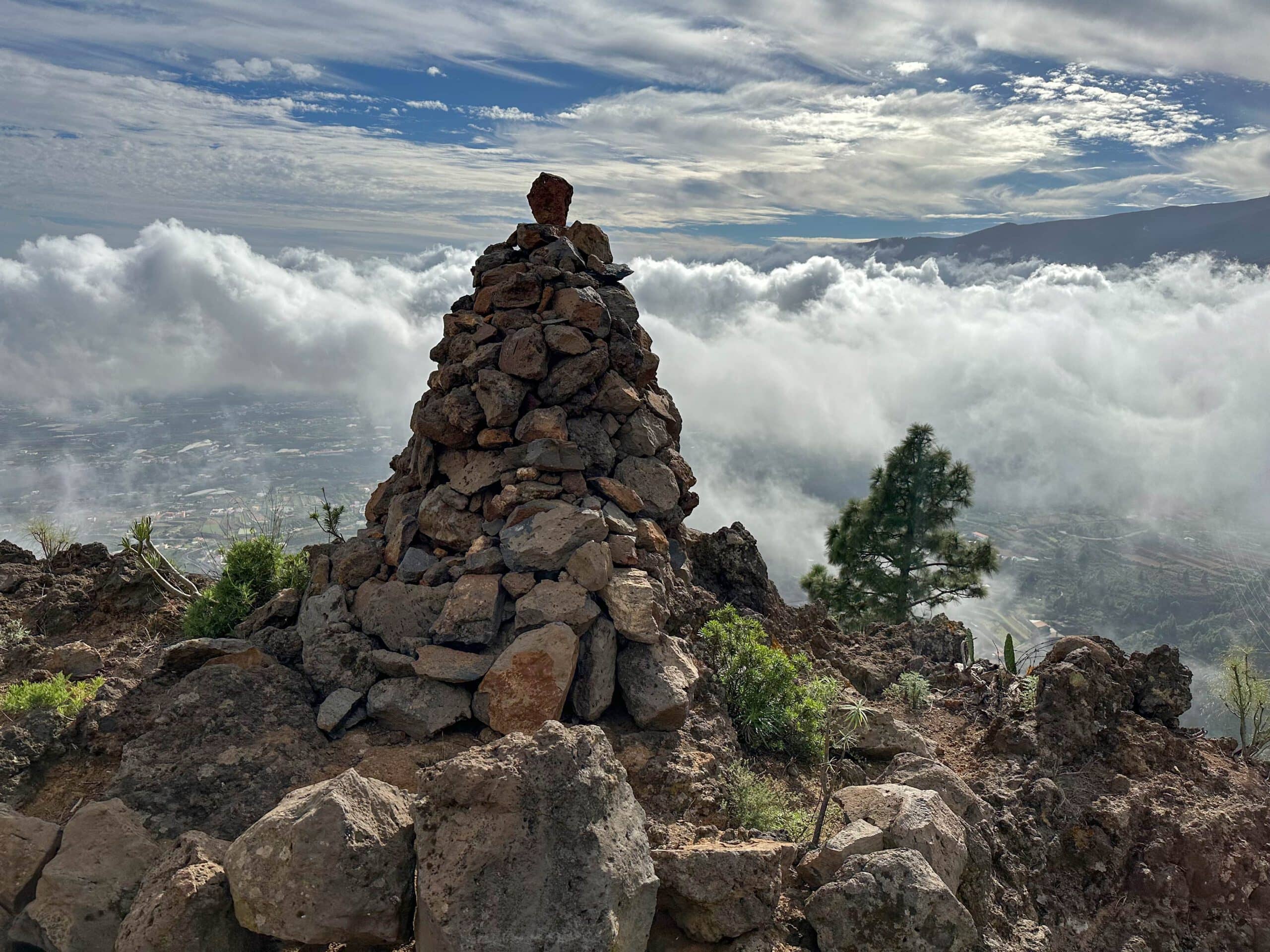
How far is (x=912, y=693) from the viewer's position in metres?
12.7

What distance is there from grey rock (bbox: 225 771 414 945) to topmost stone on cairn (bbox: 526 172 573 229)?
10.1m

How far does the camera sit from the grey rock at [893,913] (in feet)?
20.1

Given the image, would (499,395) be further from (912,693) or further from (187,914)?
(912,693)

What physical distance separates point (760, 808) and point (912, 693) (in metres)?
5.37

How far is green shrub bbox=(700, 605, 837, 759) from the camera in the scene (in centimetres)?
1001

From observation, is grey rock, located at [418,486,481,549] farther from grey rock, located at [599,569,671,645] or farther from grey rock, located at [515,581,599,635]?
grey rock, located at [599,569,671,645]

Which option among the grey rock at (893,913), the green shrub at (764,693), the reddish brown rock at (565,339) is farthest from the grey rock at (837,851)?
the reddish brown rock at (565,339)

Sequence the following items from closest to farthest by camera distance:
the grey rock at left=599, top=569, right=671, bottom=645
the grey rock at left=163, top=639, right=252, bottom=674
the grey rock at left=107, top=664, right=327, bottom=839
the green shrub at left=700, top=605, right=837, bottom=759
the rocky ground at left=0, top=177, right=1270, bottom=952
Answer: the rocky ground at left=0, top=177, right=1270, bottom=952 → the grey rock at left=107, top=664, right=327, bottom=839 → the grey rock at left=599, top=569, right=671, bottom=645 → the grey rock at left=163, top=639, right=252, bottom=674 → the green shrub at left=700, top=605, right=837, bottom=759

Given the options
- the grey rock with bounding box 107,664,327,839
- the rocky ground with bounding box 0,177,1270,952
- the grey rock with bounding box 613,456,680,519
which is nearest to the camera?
the rocky ground with bounding box 0,177,1270,952

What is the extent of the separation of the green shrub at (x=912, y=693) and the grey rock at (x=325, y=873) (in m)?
9.29

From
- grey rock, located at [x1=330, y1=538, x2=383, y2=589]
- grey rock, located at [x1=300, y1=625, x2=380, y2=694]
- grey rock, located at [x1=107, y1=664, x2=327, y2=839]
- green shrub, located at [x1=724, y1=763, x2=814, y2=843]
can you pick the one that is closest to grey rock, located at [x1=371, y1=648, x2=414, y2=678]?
grey rock, located at [x1=300, y1=625, x2=380, y2=694]

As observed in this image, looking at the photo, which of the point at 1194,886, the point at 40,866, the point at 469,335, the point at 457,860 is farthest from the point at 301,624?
the point at 1194,886

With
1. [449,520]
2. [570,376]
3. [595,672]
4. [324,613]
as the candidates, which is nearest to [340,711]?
[324,613]

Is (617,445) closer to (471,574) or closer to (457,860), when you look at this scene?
(471,574)
